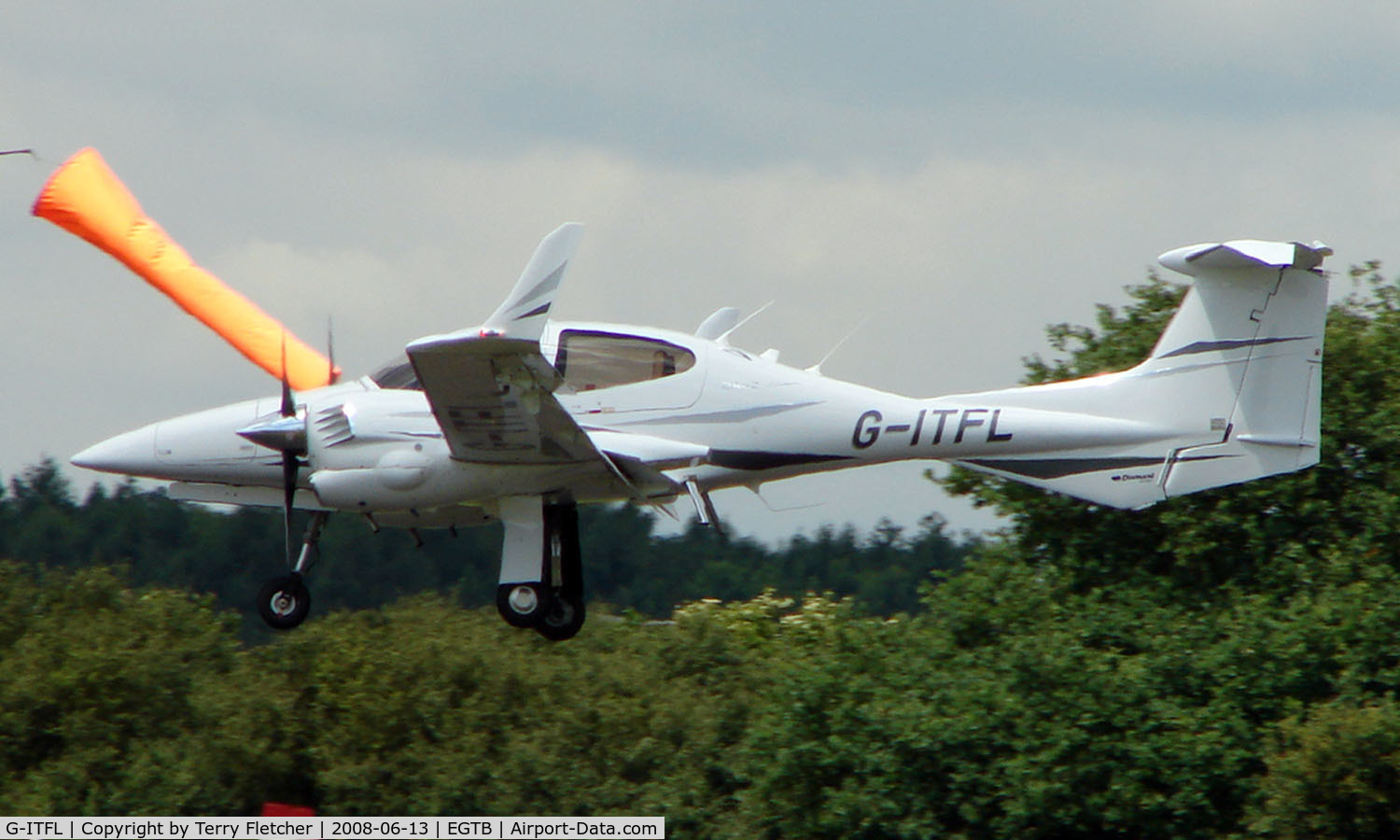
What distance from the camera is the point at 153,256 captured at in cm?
1628

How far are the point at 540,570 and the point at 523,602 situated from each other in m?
0.30

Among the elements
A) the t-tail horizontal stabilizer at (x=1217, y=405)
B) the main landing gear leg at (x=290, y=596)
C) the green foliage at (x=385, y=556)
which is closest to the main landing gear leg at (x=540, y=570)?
the main landing gear leg at (x=290, y=596)

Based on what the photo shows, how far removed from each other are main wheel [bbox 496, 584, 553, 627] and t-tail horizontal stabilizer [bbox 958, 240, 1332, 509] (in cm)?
374

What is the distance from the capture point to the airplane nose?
49.3 feet

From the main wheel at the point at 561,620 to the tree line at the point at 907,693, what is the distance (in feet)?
21.6

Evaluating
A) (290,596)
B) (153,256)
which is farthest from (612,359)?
(153,256)

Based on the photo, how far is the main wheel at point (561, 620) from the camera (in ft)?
49.0

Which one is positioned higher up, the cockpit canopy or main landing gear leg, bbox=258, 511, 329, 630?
the cockpit canopy

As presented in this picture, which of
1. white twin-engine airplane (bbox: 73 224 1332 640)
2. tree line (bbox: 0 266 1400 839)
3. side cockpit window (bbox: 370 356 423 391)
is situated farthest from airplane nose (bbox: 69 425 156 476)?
tree line (bbox: 0 266 1400 839)
